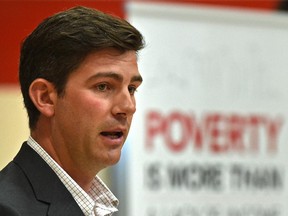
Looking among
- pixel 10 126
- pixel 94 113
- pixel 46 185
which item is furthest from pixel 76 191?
pixel 10 126

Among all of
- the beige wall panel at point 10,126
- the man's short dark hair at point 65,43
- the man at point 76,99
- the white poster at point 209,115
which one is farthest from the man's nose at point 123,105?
the white poster at point 209,115

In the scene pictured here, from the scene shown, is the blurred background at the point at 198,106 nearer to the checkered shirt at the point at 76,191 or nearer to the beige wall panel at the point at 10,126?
the beige wall panel at the point at 10,126


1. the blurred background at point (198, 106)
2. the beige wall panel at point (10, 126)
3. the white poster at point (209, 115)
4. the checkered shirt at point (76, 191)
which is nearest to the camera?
the checkered shirt at point (76, 191)

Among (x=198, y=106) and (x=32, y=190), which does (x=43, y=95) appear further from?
(x=198, y=106)

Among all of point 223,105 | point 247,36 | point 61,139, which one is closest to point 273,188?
point 223,105

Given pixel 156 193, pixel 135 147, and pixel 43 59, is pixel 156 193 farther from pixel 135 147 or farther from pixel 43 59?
pixel 43 59

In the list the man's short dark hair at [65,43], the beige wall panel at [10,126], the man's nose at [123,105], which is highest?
the beige wall panel at [10,126]

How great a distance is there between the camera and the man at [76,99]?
180cm

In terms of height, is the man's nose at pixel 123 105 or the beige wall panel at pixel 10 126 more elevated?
the beige wall panel at pixel 10 126

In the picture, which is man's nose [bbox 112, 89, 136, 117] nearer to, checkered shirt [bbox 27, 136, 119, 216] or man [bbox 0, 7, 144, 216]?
man [bbox 0, 7, 144, 216]

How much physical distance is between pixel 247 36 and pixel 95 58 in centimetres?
302

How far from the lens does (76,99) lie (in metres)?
1.81

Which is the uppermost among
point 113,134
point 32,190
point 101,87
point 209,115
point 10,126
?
point 209,115

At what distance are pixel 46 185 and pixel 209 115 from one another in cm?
292
